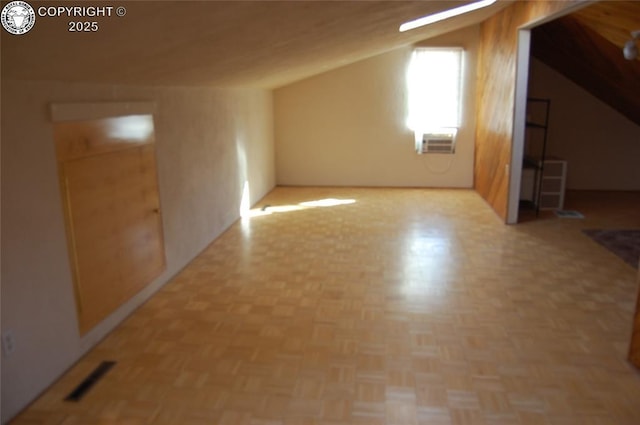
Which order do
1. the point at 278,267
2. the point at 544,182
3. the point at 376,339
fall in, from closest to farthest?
1. the point at 376,339
2. the point at 278,267
3. the point at 544,182

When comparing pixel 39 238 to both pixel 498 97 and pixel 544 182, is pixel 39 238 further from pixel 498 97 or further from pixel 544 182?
pixel 544 182

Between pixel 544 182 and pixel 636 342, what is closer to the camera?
pixel 636 342

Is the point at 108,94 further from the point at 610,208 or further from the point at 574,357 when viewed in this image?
the point at 610,208

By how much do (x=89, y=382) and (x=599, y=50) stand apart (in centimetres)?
570

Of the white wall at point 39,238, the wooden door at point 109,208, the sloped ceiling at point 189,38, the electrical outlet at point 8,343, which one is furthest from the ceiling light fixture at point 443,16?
the electrical outlet at point 8,343

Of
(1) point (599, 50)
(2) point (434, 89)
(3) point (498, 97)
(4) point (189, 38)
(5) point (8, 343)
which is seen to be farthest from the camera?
(2) point (434, 89)

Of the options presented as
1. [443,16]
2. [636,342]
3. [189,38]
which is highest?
[443,16]

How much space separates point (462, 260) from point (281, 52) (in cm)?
250

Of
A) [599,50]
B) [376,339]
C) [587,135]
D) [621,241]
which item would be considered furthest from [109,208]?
[587,135]

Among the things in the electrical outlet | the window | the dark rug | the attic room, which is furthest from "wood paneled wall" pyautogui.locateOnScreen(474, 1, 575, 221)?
the electrical outlet

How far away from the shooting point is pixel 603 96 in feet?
22.8

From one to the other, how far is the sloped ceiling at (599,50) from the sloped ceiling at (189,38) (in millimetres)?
1315

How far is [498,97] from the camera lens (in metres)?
6.12

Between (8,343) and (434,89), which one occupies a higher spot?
(434,89)
